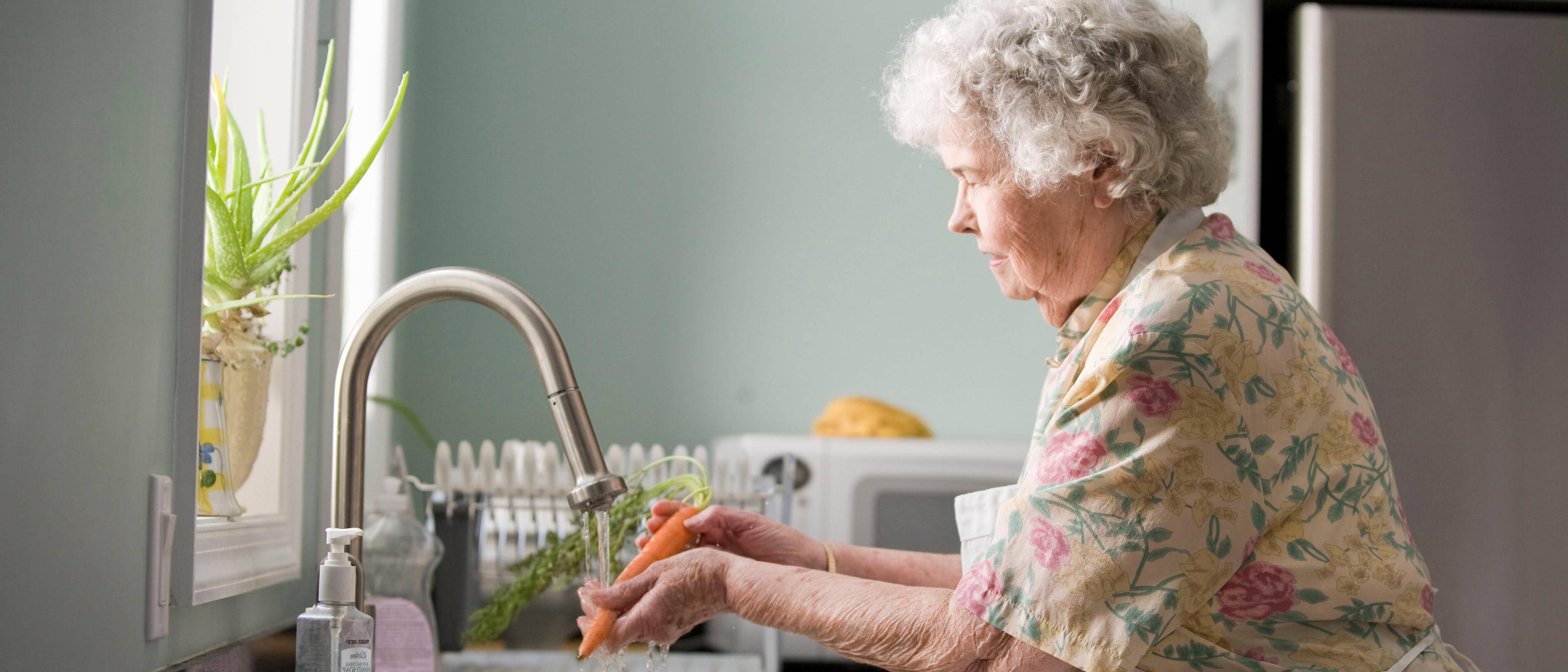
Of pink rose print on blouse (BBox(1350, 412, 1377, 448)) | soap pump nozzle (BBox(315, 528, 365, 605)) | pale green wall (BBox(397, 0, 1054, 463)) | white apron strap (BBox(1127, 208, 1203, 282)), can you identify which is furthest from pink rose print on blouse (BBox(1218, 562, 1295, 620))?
pale green wall (BBox(397, 0, 1054, 463))

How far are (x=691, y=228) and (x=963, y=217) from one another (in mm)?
1419

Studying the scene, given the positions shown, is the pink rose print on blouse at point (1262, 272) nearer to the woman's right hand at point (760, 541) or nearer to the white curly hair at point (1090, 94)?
the white curly hair at point (1090, 94)

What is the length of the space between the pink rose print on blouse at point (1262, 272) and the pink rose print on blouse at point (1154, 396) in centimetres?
14

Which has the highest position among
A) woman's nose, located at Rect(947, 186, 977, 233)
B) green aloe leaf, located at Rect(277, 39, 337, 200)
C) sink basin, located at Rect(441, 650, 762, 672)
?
green aloe leaf, located at Rect(277, 39, 337, 200)

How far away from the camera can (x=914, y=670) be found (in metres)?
0.82

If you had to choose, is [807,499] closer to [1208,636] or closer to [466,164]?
[1208,636]

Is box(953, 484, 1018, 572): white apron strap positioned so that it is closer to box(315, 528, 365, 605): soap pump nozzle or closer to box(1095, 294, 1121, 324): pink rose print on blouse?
box(1095, 294, 1121, 324): pink rose print on blouse

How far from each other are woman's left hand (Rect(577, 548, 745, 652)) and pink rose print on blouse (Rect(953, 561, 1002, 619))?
21 cm

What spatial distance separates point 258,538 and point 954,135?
2.47 feet

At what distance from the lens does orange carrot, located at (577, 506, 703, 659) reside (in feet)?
2.86

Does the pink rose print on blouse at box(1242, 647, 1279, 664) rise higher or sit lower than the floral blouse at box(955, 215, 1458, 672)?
lower

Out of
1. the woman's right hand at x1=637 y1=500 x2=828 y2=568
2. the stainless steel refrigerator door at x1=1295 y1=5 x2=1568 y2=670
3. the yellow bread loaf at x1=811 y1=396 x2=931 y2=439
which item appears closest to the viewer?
the woman's right hand at x1=637 y1=500 x2=828 y2=568

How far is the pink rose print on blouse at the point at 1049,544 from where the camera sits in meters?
0.73

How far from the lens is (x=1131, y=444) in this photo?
2.44 feet
